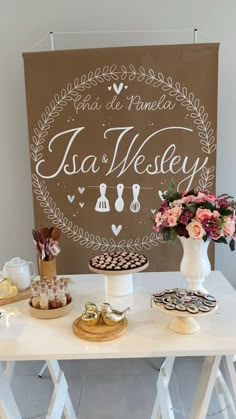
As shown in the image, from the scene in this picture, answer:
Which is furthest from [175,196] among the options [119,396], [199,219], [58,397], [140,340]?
[119,396]

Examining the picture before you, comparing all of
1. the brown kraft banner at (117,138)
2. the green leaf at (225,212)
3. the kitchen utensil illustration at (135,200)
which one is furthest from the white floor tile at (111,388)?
the green leaf at (225,212)

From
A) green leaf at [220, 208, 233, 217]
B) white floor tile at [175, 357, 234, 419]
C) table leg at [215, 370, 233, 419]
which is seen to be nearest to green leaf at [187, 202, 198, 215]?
green leaf at [220, 208, 233, 217]

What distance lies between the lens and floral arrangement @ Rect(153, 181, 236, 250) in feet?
4.85

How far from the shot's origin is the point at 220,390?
1.94 m

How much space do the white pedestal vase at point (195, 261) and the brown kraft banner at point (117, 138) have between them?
714 millimetres

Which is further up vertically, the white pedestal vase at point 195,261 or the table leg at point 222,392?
the white pedestal vase at point 195,261

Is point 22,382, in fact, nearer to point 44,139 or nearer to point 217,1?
point 44,139

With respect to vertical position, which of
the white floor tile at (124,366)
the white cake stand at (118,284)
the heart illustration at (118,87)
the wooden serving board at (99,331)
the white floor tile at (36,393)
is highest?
the heart illustration at (118,87)

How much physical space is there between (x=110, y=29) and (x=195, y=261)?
1650mm

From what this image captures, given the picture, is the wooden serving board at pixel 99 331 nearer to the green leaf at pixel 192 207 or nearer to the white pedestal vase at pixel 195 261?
the white pedestal vase at pixel 195 261

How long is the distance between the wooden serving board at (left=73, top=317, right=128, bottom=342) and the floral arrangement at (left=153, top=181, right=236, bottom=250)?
0.42 meters

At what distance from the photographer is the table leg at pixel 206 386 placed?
1.43 m

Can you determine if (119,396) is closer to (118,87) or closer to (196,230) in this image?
(196,230)

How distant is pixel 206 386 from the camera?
4.83 feet
